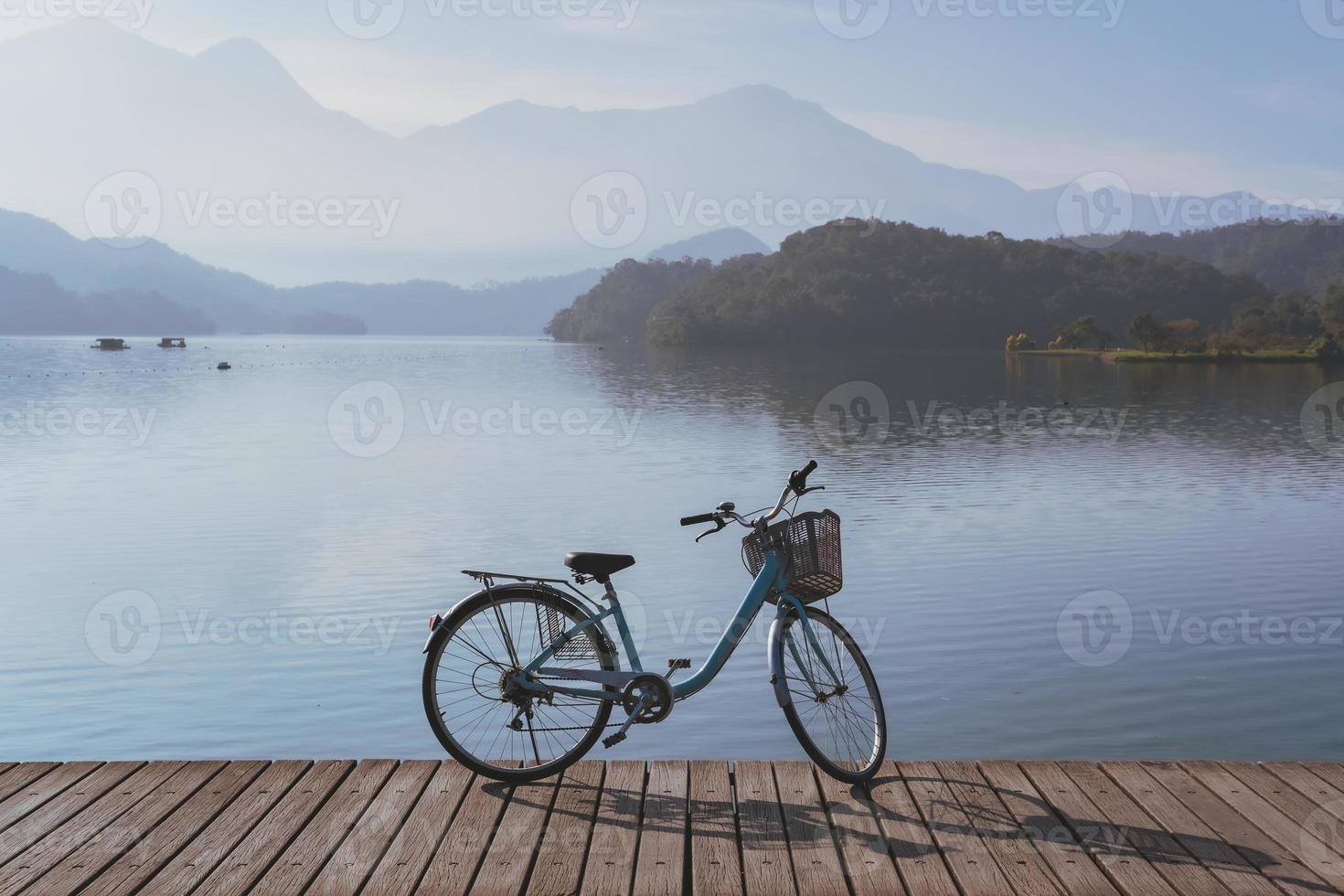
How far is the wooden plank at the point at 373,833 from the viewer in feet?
13.3

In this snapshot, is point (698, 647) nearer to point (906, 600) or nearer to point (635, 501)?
point (906, 600)

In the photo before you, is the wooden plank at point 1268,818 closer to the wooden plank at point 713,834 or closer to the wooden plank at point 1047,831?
the wooden plank at point 1047,831

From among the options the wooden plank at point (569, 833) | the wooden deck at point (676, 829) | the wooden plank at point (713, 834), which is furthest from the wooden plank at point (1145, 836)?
the wooden plank at point (569, 833)

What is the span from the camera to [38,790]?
15.9ft

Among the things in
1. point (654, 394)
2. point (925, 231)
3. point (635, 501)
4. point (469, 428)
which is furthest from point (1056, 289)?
point (635, 501)

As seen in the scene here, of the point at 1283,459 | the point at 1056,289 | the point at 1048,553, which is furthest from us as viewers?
the point at 1056,289

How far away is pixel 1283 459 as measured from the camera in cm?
→ 2578

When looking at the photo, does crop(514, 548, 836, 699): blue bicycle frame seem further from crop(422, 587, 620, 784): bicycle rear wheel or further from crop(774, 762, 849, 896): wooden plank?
crop(774, 762, 849, 896): wooden plank

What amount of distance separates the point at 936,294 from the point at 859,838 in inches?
4805

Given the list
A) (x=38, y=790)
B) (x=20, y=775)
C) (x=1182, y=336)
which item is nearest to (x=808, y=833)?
(x=38, y=790)

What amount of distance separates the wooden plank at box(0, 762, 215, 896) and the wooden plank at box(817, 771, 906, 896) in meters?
2.41

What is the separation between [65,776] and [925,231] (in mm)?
139461

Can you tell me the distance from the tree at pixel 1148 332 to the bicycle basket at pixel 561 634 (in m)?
91.2

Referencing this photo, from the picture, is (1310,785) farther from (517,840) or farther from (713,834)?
(517,840)
